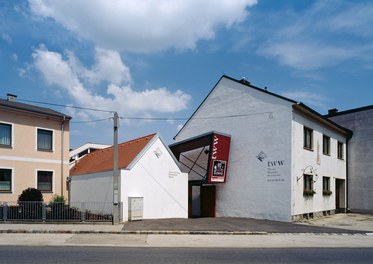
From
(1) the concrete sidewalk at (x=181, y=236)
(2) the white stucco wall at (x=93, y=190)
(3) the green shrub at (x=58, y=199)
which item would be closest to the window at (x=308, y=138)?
(1) the concrete sidewalk at (x=181, y=236)

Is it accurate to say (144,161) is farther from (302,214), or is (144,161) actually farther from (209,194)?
(302,214)

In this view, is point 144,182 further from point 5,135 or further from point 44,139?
point 5,135

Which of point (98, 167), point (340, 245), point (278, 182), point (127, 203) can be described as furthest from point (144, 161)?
point (340, 245)

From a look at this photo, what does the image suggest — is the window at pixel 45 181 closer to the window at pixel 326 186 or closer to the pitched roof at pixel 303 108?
the pitched roof at pixel 303 108

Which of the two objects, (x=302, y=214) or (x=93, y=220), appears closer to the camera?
(x=93, y=220)

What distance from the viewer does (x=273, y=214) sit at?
63.7ft

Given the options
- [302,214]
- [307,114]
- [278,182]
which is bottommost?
[302,214]

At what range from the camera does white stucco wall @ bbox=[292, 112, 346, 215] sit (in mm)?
19312

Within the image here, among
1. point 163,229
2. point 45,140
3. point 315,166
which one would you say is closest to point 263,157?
point 315,166

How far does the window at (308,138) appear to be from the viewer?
21.0m

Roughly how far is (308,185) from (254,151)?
3.88 m

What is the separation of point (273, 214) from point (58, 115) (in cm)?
1546

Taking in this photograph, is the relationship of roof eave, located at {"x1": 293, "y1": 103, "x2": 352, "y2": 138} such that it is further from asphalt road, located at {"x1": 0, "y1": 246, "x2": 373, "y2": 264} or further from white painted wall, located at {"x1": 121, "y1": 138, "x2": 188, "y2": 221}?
asphalt road, located at {"x1": 0, "y1": 246, "x2": 373, "y2": 264}

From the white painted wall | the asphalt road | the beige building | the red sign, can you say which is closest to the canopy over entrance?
the red sign
